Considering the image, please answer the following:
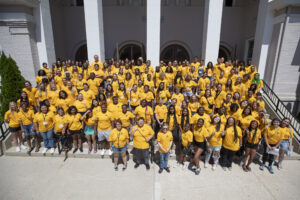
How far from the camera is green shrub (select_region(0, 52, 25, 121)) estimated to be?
7309 millimetres

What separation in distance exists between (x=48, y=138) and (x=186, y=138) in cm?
455

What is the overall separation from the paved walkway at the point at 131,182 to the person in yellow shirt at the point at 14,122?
793 millimetres

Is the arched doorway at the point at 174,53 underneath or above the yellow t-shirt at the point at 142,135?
above

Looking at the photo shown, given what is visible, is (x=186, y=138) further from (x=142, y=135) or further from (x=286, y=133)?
(x=286, y=133)

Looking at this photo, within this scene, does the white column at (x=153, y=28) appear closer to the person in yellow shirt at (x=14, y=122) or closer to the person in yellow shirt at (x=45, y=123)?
the person in yellow shirt at (x=45, y=123)

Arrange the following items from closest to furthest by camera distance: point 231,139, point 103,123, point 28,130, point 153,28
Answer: point 231,139
point 103,123
point 28,130
point 153,28

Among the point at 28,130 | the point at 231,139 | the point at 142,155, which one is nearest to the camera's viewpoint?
the point at 231,139

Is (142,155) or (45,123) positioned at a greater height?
(45,123)

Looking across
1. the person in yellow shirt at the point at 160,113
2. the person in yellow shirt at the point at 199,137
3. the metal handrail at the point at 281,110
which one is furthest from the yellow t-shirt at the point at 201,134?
the metal handrail at the point at 281,110

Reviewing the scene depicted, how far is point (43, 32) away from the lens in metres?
8.97

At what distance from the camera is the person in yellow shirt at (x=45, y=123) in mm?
5441

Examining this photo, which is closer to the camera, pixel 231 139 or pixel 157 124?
pixel 231 139

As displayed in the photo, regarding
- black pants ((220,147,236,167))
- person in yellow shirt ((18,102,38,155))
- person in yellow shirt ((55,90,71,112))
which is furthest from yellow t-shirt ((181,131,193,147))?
person in yellow shirt ((18,102,38,155))

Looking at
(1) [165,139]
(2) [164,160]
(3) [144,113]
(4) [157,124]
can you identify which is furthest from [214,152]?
(3) [144,113]
